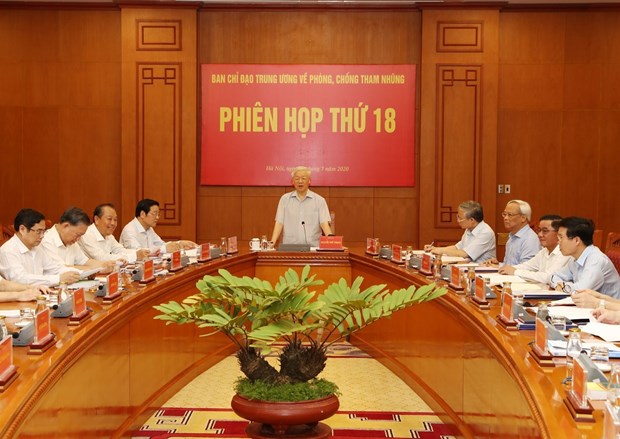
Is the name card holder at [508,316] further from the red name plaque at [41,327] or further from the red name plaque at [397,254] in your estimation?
the red name plaque at [397,254]

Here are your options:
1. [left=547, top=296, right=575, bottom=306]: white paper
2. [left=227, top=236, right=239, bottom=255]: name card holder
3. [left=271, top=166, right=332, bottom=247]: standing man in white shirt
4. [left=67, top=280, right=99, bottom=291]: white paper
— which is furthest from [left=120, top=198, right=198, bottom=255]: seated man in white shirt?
[left=547, top=296, right=575, bottom=306]: white paper

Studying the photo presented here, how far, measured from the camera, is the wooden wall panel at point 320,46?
27.2 ft

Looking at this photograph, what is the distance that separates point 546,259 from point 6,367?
3.65m

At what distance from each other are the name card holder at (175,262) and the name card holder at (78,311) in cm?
171

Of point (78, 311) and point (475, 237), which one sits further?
point (475, 237)

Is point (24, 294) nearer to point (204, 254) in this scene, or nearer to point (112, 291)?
point (112, 291)

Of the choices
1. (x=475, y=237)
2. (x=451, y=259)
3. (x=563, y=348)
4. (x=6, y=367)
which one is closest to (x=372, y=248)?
(x=451, y=259)

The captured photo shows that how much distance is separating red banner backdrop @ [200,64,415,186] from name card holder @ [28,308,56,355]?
576 cm

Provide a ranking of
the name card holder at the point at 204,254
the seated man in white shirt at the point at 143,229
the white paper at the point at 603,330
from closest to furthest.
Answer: the white paper at the point at 603,330
the name card holder at the point at 204,254
the seated man in white shirt at the point at 143,229

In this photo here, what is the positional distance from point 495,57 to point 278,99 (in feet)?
7.33

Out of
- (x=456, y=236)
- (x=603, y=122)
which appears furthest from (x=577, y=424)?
(x=603, y=122)

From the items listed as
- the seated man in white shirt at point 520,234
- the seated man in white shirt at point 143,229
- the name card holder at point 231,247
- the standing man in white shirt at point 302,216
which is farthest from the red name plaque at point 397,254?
the seated man in white shirt at point 143,229

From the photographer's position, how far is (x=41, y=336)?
262 cm

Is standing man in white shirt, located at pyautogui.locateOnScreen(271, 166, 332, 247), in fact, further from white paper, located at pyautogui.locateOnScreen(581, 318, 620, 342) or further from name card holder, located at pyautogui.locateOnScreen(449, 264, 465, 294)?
white paper, located at pyautogui.locateOnScreen(581, 318, 620, 342)
